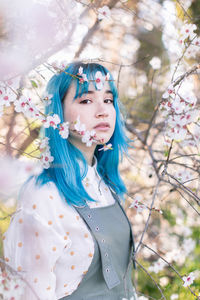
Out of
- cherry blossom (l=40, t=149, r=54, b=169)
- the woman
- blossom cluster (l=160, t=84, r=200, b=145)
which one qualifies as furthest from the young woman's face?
blossom cluster (l=160, t=84, r=200, b=145)

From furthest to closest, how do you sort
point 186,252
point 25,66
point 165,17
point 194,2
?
1. point 194,2
2. point 186,252
3. point 165,17
4. point 25,66

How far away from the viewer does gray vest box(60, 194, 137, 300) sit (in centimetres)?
114

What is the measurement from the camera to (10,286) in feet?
2.91

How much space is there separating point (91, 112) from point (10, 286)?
25.3 inches

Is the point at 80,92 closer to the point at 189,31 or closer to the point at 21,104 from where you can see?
the point at 21,104

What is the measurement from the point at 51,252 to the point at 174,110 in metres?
0.71

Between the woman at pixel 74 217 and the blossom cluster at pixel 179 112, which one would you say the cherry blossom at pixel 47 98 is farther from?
the blossom cluster at pixel 179 112

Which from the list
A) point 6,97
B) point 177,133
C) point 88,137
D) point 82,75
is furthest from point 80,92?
point 177,133

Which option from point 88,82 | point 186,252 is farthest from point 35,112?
point 186,252

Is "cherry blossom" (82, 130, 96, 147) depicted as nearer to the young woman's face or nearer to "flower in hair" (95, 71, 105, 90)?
the young woman's face

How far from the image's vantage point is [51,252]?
3.38 feet

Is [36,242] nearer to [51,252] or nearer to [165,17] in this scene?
[51,252]

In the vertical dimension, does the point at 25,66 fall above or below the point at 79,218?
above

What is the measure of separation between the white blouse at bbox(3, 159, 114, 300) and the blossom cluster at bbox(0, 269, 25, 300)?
0.21 feet
